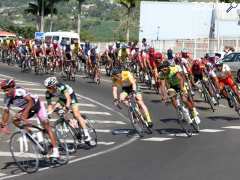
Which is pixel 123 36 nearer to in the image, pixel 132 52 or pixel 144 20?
pixel 144 20

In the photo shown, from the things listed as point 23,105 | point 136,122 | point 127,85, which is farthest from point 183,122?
point 23,105

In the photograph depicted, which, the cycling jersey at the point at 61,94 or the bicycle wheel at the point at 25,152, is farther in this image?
the cycling jersey at the point at 61,94

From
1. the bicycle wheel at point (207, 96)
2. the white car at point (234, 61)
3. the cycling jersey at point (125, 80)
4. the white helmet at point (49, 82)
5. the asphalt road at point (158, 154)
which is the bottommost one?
the asphalt road at point (158, 154)

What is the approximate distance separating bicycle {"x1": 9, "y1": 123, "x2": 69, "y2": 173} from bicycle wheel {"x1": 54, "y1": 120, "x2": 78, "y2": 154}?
2.64 feet

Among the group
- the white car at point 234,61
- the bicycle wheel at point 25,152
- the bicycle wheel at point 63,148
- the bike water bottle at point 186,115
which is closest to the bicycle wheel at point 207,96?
the bike water bottle at point 186,115

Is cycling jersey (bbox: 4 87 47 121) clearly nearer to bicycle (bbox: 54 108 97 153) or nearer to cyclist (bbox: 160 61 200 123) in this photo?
bicycle (bbox: 54 108 97 153)

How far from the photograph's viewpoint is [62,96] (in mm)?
14344

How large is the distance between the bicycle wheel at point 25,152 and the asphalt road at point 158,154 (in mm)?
182

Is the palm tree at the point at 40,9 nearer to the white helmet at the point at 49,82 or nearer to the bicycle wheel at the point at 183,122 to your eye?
the bicycle wheel at the point at 183,122

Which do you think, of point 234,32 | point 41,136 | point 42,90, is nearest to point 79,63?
point 42,90

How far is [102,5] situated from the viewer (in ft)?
568

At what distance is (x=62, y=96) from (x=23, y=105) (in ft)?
4.60

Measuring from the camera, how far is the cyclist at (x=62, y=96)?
13555mm

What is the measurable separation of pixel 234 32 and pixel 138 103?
46686mm
